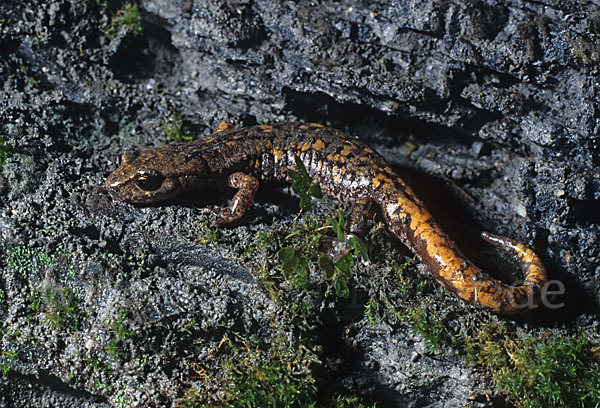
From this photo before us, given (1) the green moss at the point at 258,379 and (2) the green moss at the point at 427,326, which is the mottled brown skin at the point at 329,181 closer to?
(2) the green moss at the point at 427,326

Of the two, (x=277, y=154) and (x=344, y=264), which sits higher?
(x=277, y=154)

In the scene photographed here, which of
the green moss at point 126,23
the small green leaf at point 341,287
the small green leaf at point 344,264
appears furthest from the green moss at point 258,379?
the green moss at point 126,23

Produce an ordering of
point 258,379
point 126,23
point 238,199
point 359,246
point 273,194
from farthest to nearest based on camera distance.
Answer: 1. point 126,23
2. point 273,194
3. point 238,199
4. point 359,246
5. point 258,379

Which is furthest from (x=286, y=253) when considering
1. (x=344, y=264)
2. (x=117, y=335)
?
(x=117, y=335)

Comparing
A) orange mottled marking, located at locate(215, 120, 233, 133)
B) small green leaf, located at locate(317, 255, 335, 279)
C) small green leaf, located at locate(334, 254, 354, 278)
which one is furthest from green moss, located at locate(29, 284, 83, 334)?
orange mottled marking, located at locate(215, 120, 233, 133)

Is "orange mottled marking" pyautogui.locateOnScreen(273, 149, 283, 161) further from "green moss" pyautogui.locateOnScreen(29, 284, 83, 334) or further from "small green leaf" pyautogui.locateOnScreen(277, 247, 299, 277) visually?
"green moss" pyautogui.locateOnScreen(29, 284, 83, 334)

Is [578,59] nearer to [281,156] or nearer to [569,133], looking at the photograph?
[569,133]

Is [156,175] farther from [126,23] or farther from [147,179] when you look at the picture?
[126,23]
